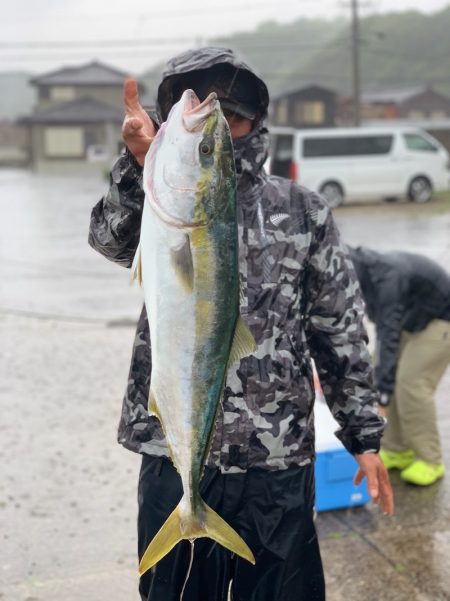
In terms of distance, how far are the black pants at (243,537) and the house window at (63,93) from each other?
57879 mm

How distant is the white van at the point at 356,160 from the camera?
798 inches

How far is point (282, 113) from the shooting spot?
1992 inches

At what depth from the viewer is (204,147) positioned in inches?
66.7

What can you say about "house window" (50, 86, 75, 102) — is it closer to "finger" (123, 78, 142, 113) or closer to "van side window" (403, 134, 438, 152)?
"van side window" (403, 134, 438, 152)

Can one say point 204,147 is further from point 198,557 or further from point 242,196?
point 198,557

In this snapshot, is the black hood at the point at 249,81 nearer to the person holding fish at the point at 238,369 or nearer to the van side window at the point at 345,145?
the person holding fish at the point at 238,369

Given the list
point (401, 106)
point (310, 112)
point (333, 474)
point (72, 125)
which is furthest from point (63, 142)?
point (333, 474)

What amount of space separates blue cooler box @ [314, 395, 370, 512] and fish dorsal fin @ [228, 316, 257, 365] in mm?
1992

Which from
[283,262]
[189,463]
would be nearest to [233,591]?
[189,463]

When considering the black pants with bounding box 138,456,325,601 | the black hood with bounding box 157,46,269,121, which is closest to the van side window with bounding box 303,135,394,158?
the black hood with bounding box 157,46,269,121

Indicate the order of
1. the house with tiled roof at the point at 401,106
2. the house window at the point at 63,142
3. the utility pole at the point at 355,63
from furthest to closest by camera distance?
the house with tiled roof at the point at 401,106, the house window at the point at 63,142, the utility pole at the point at 355,63

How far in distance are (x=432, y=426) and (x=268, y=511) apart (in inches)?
94.7

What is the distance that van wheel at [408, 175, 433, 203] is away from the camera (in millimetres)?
21516

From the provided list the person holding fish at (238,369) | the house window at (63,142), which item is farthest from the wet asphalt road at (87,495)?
the house window at (63,142)
